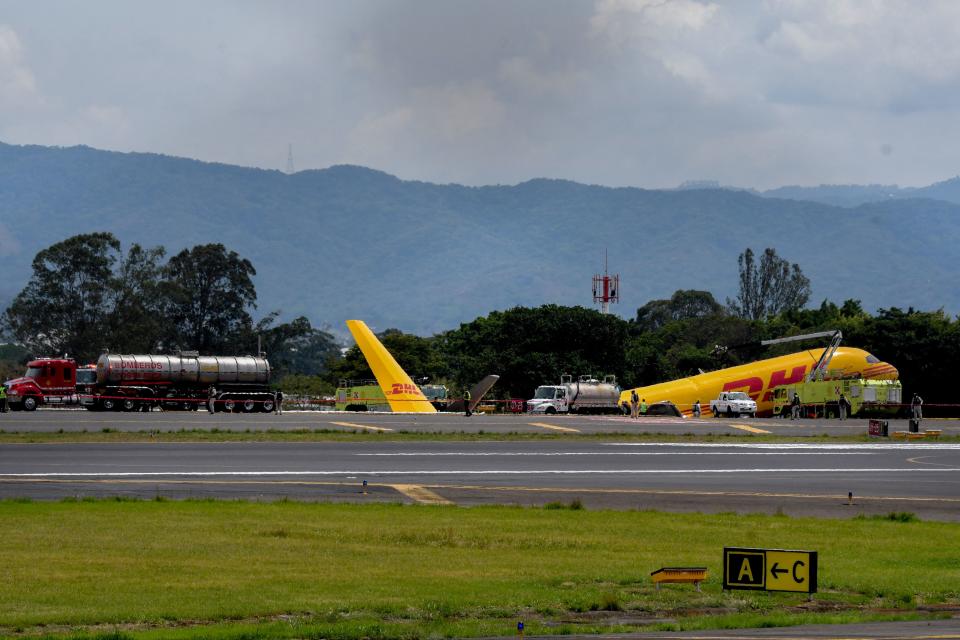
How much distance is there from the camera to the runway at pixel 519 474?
103 feet

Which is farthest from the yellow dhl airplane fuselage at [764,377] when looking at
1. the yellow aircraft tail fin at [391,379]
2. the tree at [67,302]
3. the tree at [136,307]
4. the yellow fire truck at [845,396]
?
the tree at [67,302]

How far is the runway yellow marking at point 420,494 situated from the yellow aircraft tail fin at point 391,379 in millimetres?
49233

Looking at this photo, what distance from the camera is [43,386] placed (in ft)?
289

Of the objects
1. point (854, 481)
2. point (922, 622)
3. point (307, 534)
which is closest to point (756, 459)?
point (854, 481)

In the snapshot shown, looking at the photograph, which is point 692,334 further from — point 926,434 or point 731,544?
point 731,544

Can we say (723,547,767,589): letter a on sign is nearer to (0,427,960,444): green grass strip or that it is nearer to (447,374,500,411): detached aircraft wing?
(0,427,960,444): green grass strip

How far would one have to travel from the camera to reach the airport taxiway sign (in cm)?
1631

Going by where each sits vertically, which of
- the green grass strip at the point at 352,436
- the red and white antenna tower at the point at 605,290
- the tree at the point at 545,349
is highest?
the red and white antenna tower at the point at 605,290

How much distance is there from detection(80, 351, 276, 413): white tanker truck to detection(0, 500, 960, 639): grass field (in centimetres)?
5722

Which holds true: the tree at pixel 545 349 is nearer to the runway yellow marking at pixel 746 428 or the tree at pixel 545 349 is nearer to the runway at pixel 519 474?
the runway yellow marking at pixel 746 428

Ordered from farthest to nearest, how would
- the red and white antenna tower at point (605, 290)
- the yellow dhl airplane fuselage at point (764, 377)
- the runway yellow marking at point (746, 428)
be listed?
1. the red and white antenna tower at point (605, 290)
2. the yellow dhl airplane fuselage at point (764, 377)
3. the runway yellow marking at point (746, 428)

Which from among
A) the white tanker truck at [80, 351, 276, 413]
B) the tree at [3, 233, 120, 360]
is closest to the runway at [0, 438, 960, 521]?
the white tanker truck at [80, 351, 276, 413]

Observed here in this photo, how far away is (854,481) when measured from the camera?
1480 inches

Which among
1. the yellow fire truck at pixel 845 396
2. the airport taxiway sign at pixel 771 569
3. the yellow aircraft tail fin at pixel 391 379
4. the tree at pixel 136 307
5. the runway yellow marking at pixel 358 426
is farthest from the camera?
the tree at pixel 136 307
